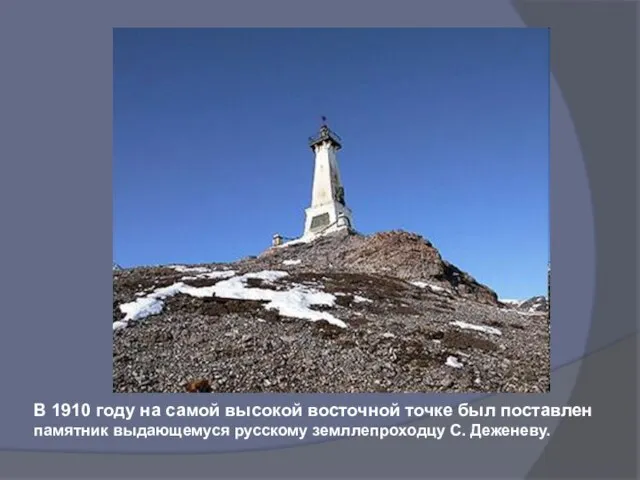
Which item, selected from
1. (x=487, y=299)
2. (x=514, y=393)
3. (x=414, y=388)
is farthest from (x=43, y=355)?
(x=487, y=299)

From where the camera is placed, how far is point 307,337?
36.7ft

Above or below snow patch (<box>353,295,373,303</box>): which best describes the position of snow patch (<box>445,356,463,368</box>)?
below

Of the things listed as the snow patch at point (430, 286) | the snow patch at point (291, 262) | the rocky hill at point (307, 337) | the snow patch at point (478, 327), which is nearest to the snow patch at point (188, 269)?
the rocky hill at point (307, 337)

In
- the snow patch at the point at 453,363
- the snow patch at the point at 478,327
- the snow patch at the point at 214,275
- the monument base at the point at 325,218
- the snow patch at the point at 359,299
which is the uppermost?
the monument base at the point at 325,218

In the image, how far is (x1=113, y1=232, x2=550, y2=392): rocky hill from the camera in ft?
30.9

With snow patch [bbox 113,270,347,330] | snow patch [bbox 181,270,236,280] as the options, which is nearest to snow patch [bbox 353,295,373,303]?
snow patch [bbox 113,270,347,330]

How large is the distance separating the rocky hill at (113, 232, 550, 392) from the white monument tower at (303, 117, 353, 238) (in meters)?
18.3

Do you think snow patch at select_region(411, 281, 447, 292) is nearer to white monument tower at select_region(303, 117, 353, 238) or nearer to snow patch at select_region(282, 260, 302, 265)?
snow patch at select_region(282, 260, 302, 265)

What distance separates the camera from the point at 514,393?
8.98m

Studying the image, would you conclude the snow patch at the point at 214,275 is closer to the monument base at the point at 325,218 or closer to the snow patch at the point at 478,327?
the snow patch at the point at 478,327

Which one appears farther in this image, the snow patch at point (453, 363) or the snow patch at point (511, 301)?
the snow patch at point (511, 301)

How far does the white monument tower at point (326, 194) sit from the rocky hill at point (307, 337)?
18252 millimetres

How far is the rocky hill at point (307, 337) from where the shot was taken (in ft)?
30.9

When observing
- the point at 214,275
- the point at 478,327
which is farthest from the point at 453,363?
the point at 214,275
